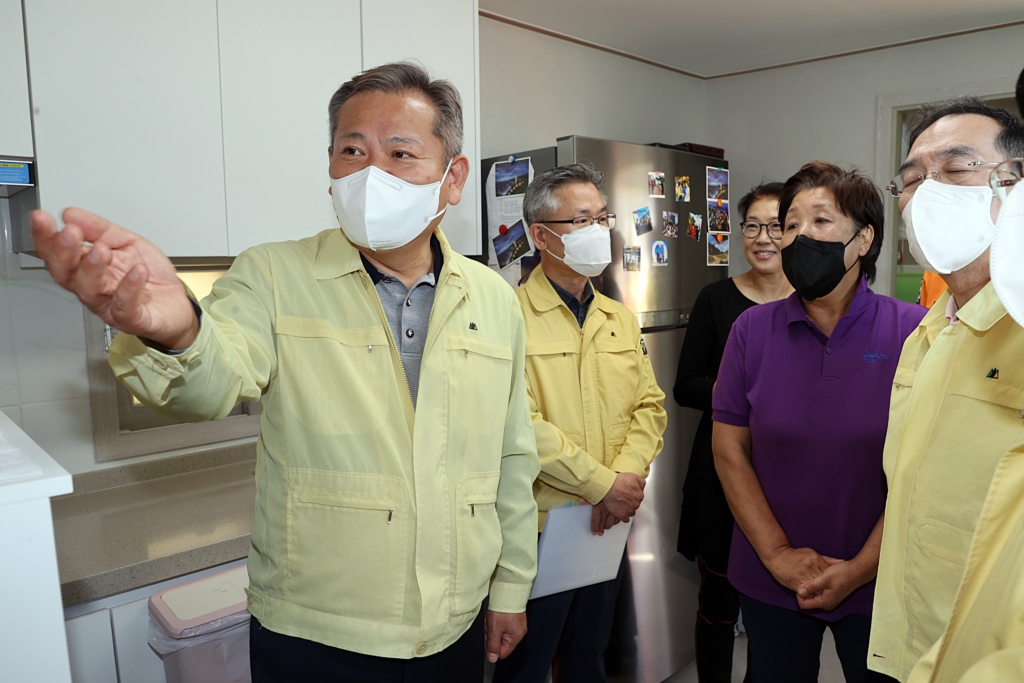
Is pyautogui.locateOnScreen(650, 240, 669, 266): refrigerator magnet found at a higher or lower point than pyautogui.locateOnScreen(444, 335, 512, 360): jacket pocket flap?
higher

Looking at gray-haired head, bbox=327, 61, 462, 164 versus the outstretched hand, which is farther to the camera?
gray-haired head, bbox=327, 61, 462, 164

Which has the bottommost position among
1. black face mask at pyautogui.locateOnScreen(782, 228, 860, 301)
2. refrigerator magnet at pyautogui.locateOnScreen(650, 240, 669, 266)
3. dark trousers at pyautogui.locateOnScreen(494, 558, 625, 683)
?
dark trousers at pyautogui.locateOnScreen(494, 558, 625, 683)

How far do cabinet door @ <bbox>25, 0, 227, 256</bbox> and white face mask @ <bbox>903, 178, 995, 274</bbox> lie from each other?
57.4 inches

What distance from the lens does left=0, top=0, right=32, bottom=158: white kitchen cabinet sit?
1.38 meters

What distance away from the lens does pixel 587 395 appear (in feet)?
5.65

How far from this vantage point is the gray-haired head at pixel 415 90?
110 centimetres

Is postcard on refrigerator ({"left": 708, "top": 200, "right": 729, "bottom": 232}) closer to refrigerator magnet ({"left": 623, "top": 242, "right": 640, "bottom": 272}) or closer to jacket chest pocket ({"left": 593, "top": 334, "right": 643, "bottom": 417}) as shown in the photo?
refrigerator magnet ({"left": 623, "top": 242, "right": 640, "bottom": 272})

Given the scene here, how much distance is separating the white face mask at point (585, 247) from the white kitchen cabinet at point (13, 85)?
3.82ft

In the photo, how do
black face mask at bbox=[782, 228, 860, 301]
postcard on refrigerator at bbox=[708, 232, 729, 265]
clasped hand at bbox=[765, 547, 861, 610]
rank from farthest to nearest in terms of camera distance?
postcard on refrigerator at bbox=[708, 232, 729, 265]
black face mask at bbox=[782, 228, 860, 301]
clasped hand at bbox=[765, 547, 861, 610]

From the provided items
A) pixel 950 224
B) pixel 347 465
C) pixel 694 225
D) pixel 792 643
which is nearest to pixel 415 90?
Answer: pixel 347 465

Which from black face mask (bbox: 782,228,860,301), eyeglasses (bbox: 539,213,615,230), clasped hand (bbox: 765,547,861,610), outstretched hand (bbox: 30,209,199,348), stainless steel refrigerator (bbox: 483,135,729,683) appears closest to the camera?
outstretched hand (bbox: 30,209,199,348)

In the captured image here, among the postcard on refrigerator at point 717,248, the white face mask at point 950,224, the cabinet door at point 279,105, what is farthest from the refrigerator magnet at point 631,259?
the white face mask at point 950,224

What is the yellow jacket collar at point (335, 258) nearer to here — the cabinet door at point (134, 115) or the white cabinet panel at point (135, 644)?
the cabinet door at point (134, 115)

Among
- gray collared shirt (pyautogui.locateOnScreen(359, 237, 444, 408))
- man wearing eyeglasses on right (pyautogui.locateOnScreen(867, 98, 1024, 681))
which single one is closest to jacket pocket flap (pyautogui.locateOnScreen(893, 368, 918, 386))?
man wearing eyeglasses on right (pyautogui.locateOnScreen(867, 98, 1024, 681))
